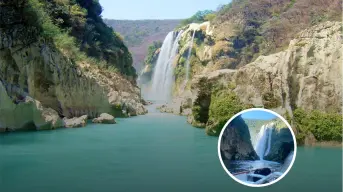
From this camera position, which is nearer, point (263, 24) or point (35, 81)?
point (35, 81)

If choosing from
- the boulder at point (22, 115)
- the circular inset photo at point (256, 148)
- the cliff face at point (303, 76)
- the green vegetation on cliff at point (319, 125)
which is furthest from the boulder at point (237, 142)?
the boulder at point (22, 115)

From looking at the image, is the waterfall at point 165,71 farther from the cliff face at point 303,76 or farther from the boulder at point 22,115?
the cliff face at point 303,76

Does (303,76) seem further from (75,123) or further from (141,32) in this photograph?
(141,32)

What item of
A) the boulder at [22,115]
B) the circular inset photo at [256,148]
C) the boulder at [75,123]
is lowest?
the boulder at [75,123]

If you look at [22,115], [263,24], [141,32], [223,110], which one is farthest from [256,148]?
[141,32]

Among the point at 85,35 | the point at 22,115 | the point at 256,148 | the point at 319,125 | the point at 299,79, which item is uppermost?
the point at 85,35

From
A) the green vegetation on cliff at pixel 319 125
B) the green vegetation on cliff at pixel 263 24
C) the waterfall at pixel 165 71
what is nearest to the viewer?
the green vegetation on cliff at pixel 319 125
